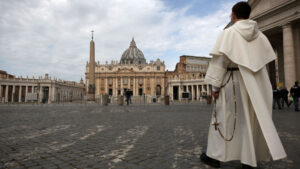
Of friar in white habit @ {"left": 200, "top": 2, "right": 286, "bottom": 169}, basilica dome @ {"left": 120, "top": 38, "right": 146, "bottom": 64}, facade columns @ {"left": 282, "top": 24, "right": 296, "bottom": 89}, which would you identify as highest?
basilica dome @ {"left": 120, "top": 38, "right": 146, "bottom": 64}

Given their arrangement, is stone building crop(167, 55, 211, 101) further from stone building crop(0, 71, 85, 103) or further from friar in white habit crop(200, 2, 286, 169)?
friar in white habit crop(200, 2, 286, 169)

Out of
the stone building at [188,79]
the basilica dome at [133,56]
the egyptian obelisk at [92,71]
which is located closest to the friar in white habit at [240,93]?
the egyptian obelisk at [92,71]

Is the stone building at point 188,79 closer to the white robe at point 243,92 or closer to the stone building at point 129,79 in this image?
the stone building at point 129,79

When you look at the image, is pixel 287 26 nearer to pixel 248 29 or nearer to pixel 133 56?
pixel 248 29

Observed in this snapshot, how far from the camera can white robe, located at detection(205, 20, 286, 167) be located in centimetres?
198

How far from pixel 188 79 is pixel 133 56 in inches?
1818

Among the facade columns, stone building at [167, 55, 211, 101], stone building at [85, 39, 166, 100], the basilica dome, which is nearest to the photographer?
the facade columns

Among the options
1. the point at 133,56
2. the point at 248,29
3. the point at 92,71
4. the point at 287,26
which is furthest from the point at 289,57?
the point at 133,56

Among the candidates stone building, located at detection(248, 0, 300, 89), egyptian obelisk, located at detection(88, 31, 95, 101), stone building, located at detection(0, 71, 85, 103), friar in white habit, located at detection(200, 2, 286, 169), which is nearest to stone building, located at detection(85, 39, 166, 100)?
stone building, located at detection(0, 71, 85, 103)

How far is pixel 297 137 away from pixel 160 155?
9.85 ft

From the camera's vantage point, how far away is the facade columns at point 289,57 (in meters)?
13.4

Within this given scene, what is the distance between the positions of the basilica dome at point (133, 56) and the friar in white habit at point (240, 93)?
8692 centimetres

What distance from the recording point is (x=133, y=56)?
9250 centimetres

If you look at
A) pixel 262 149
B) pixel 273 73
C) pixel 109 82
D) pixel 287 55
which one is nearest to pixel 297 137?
pixel 262 149
